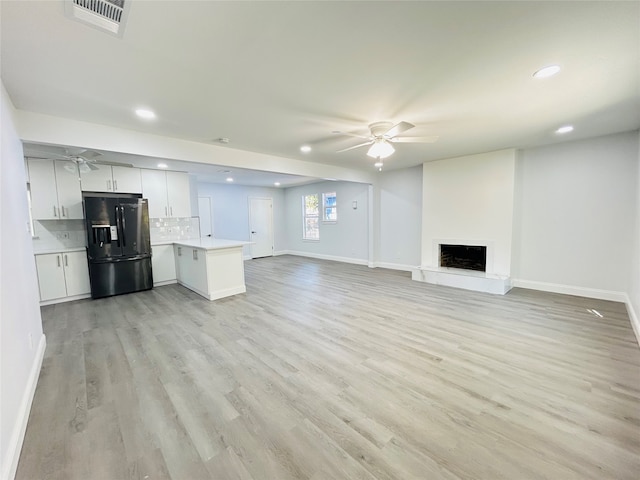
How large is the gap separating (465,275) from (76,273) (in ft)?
23.3

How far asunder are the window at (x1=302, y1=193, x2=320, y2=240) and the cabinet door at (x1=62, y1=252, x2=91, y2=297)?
19.4ft

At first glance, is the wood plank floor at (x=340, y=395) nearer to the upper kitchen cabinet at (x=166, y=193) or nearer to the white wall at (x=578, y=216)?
the white wall at (x=578, y=216)

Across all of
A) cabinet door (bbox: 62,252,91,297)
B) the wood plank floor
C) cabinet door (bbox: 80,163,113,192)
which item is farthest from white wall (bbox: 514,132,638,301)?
cabinet door (bbox: 62,252,91,297)

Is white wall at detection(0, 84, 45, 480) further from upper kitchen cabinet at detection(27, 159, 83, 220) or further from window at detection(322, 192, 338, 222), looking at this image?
window at detection(322, 192, 338, 222)

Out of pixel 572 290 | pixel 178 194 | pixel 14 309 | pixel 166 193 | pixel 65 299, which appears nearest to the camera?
pixel 14 309

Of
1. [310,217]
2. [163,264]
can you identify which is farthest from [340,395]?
[310,217]

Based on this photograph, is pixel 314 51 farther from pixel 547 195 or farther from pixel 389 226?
pixel 389 226

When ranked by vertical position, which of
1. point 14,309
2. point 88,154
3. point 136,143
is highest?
point 136,143

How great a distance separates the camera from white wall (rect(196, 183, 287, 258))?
8.20 metres

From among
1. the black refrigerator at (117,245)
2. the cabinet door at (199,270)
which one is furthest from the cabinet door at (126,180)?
the cabinet door at (199,270)

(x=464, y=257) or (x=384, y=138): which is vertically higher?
(x=384, y=138)

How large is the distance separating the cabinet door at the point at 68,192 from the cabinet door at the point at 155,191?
1.01 meters

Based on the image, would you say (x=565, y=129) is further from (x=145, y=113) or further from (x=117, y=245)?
(x=117, y=245)

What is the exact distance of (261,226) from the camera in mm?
9305
